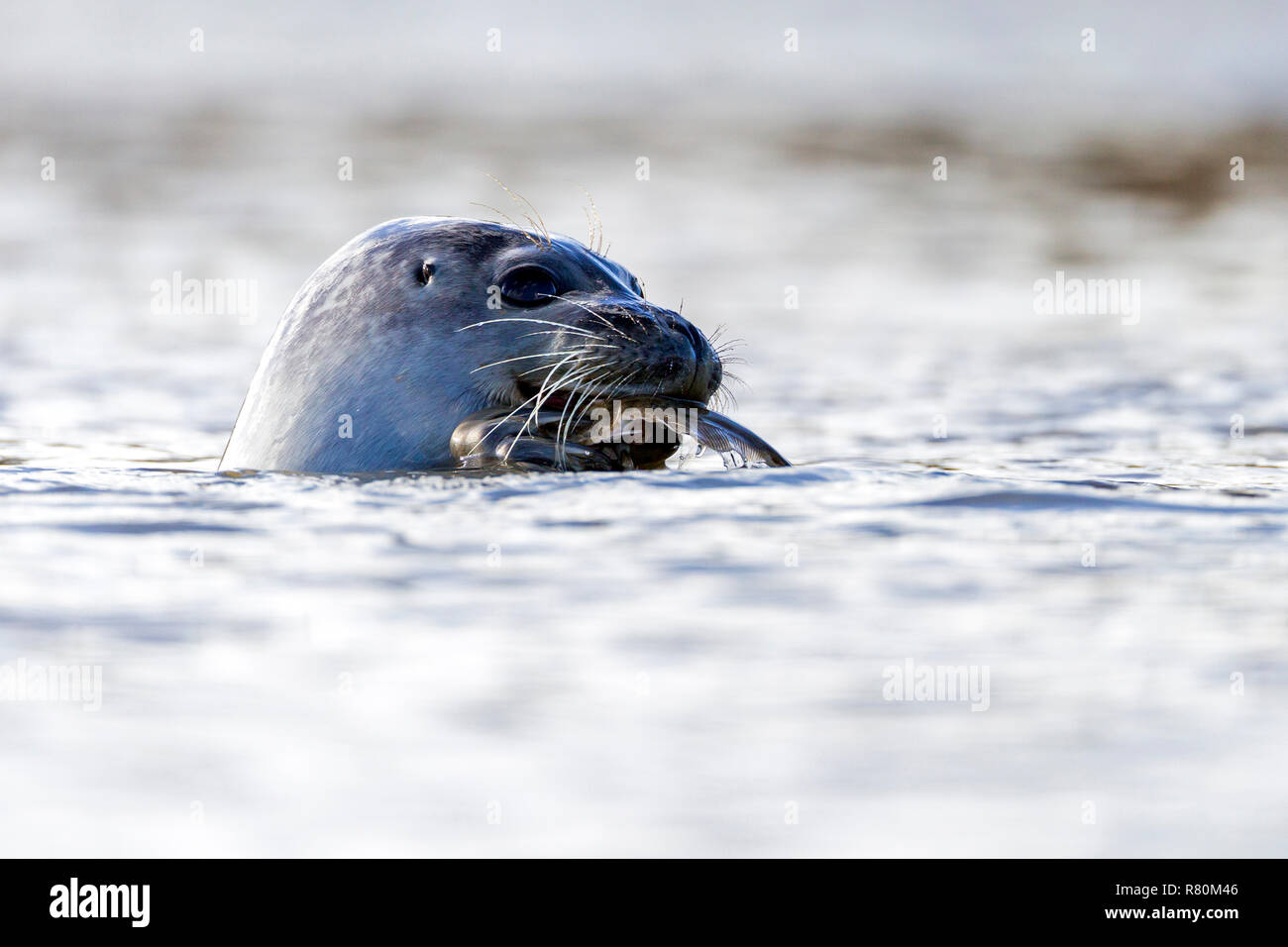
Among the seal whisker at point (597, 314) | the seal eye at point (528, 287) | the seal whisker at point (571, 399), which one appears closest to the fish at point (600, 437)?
the seal whisker at point (571, 399)

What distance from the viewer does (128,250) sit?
52.7ft

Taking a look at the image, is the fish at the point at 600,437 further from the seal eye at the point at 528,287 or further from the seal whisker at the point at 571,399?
the seal eye at the point at 528,287

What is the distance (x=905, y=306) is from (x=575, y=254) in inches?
288

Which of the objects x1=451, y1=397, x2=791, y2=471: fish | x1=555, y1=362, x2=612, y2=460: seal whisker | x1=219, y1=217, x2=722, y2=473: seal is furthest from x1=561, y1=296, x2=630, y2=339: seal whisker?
x1=451, y1=397, x2=791, y2=471: fish

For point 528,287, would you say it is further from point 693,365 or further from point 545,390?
point 693,365

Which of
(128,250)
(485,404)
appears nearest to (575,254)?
(485,404)

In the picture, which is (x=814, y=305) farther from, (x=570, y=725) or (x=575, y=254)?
(x=570, y=725)

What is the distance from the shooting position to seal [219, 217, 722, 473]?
6617 millimetres

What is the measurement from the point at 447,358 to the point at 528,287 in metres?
0.42

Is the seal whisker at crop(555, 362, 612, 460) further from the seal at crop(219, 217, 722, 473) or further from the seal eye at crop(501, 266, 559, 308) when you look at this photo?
the seal eye at crop(501, 266, 559, 308)

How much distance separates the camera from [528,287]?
6906 mm

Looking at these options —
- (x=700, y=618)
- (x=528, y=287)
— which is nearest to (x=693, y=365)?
(x=528, y=287)
